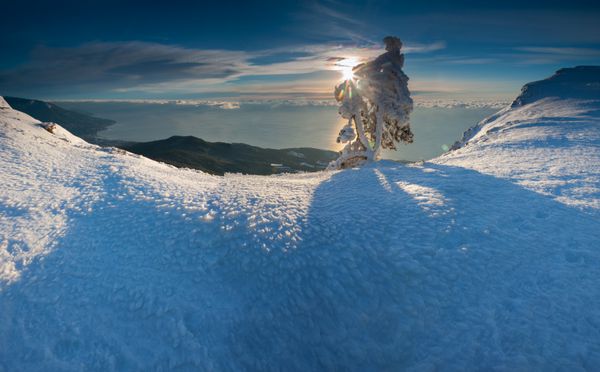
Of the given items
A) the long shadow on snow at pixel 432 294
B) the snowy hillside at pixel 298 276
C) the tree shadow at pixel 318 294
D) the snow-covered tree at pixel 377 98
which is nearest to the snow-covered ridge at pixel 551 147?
the snowy hillside at pixel 298 276

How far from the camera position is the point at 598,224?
811cm

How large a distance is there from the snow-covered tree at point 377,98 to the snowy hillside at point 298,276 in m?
18.9

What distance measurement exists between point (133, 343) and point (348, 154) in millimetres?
28623

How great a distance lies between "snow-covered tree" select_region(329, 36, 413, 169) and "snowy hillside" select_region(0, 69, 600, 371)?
18.9 m

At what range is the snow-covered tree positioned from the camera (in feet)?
94.2

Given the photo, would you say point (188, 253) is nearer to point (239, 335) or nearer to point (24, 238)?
point (239, 335)

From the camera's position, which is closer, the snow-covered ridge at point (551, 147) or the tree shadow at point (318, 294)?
the tree shadow at point (318, 294)

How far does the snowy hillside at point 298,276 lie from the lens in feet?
19.0

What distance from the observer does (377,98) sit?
94.5 feet

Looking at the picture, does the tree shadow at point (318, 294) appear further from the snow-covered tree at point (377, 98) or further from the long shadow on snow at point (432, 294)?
the snow-covered tree at point (377, 98)

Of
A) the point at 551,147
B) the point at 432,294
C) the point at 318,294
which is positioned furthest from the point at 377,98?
the point at 318,294

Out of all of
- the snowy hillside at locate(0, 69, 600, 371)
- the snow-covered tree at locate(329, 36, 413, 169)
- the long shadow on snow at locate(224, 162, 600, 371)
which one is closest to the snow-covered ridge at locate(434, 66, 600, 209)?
the snowy hillside at locate(0, 69, 600, 371)

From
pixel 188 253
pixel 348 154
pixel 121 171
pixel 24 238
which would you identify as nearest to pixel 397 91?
pixel 348 154

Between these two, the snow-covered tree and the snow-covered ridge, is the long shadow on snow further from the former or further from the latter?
the snow-covered tree
